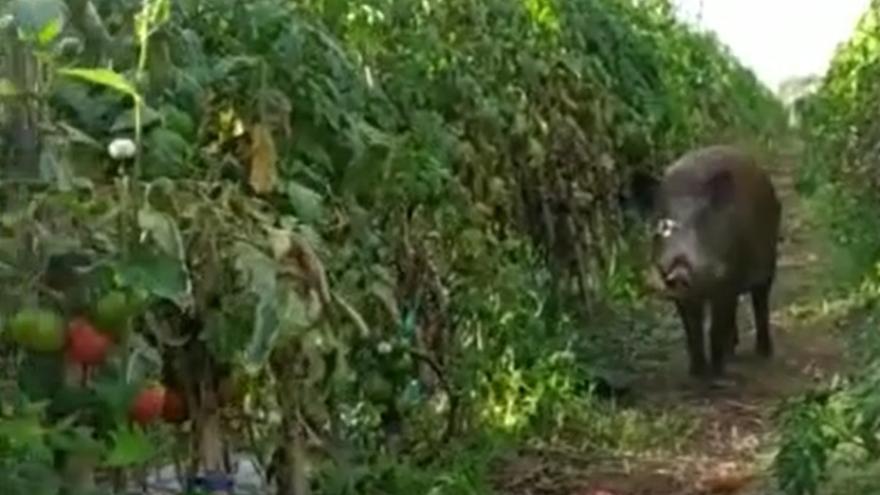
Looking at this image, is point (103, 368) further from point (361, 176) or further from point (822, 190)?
point (822, 190)

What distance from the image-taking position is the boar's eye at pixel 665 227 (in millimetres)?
8406

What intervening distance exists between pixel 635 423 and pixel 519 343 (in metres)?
0.44

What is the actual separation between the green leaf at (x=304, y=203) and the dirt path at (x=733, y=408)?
6.67ft

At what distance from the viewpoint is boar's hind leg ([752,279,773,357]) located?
8789 millimetres

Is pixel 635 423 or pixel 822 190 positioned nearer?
pixel 635 423

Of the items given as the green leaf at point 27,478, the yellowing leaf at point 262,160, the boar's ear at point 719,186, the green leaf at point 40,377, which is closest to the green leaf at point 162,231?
the green leaf at point 40,377

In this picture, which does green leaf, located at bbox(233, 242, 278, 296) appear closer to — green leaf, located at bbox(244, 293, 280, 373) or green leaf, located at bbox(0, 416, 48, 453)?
green leaf, located at bbox(244, 293, 280, 373)

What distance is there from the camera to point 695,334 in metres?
8.34

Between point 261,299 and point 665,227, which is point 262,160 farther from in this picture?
point 665,227

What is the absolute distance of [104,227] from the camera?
331 cm

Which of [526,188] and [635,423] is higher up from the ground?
[526,188]

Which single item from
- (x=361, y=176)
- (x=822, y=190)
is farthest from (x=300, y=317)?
(x=822, y=190)

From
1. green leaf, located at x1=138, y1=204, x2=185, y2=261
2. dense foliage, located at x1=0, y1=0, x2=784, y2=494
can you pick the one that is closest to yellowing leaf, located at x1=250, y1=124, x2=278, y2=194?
dense foliage, located at x1=0, y1=0, x2=784, y2=494

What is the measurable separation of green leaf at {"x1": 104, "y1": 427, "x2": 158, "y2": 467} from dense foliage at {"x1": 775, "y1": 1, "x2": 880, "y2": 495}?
202cm
